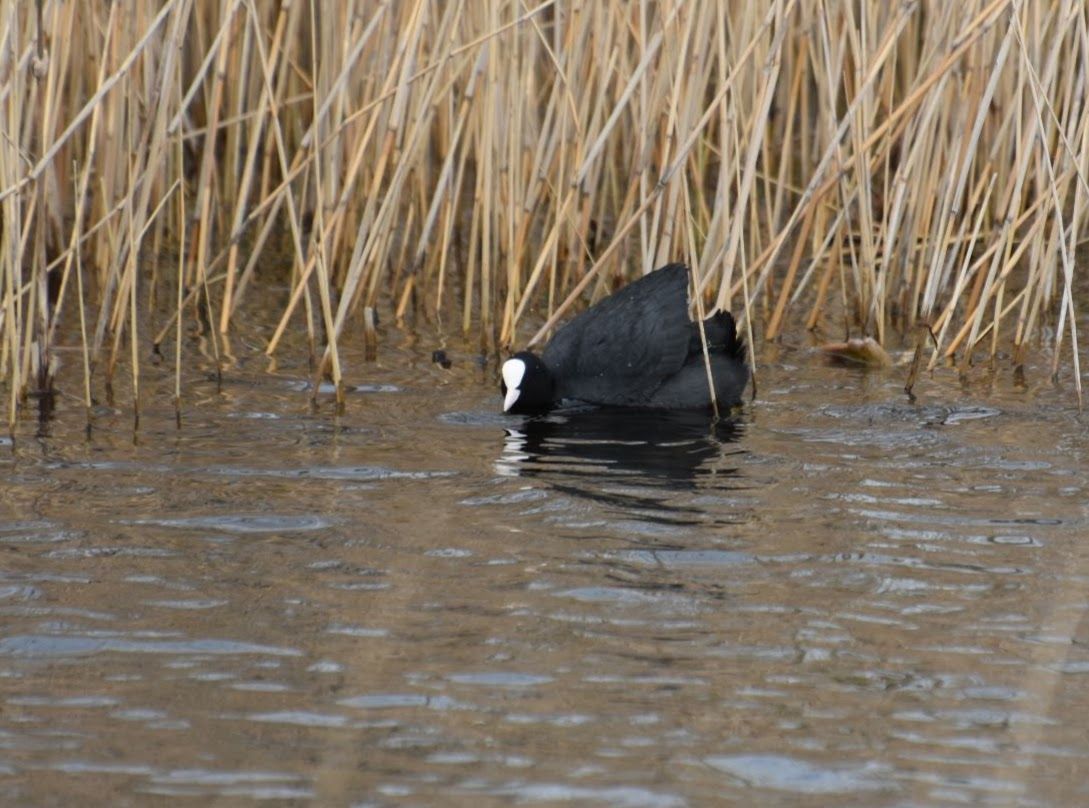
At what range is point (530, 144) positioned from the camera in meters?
5.84

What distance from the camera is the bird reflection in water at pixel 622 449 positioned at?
14.2 ft

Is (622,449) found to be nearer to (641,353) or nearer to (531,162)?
(641,353)

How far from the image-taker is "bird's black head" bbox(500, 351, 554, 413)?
5070mm

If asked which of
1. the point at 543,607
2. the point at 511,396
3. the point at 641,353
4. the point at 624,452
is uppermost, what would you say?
the point at 641,353

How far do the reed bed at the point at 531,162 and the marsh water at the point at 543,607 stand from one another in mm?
472

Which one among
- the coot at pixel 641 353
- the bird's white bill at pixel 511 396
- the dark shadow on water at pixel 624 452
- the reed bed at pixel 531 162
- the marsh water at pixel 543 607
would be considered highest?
the reed bed at pixel 531 162

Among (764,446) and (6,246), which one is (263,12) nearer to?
(6,246)

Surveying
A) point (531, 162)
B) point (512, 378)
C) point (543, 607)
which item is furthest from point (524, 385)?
point (543, 607)

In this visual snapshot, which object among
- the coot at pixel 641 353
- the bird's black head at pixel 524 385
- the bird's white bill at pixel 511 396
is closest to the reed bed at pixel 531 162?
the coot at pixel 641 353

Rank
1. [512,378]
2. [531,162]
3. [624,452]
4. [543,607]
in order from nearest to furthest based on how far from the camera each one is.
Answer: [543,607]
[624,452]
[512,378]
[531,162]

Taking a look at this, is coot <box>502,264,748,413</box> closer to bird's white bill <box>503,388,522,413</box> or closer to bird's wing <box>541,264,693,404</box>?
bird's wing <box>541,264,693,404</box>

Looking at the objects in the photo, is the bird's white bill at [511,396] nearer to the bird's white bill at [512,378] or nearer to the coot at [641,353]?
A: the bird's white bill at [512,378]

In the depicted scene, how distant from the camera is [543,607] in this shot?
323 cm

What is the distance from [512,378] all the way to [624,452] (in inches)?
20.5
